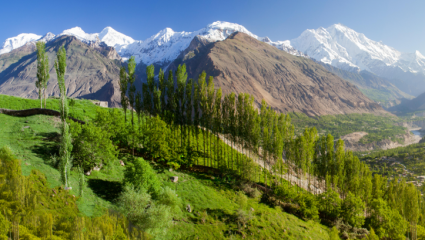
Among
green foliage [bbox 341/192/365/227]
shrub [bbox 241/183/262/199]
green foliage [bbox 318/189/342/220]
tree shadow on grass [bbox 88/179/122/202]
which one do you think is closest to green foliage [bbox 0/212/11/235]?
tree shadow on grass [bbox 88/179/122/202]

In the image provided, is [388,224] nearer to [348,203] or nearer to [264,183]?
[348,203]

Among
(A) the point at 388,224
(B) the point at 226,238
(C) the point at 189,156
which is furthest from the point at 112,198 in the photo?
(A) the point at 388,224

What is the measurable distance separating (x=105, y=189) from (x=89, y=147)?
806 centimetres

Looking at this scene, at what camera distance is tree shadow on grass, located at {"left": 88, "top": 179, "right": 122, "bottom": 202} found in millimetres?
29788

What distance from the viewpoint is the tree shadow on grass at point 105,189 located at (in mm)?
29788

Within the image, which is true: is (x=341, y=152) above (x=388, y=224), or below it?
above

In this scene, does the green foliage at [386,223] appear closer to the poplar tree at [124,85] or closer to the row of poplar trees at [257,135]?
the row of poplar trees at [257,135]

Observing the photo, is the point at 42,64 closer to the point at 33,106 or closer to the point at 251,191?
the point at 33,106

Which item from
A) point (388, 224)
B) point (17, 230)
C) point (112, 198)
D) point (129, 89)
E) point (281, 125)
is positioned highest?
point (129, 89)

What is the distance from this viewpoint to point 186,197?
3884cm

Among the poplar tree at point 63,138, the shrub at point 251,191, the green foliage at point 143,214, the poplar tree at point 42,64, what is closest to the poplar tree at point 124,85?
the poplar tree at point 42,64

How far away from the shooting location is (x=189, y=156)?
173 feet

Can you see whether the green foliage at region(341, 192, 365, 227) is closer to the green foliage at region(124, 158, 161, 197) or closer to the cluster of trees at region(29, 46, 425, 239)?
Answer: the cluster of trees at region(29, 46, 425, 239)

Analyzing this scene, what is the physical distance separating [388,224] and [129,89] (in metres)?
79.2
